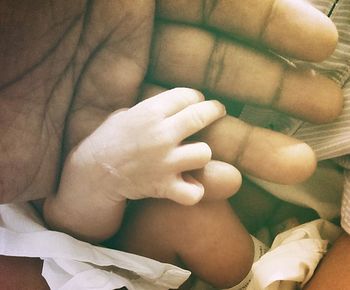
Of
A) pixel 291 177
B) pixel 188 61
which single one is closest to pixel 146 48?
pixel 188 61

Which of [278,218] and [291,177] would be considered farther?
[278,218]

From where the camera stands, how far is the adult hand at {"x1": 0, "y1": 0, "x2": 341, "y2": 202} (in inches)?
12.8

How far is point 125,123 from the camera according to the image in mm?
330

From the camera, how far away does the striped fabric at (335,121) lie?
357 mm

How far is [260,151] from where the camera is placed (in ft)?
1.15

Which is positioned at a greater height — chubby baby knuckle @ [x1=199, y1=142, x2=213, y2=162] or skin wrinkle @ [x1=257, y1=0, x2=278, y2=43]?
skin wrinkle @ [x1=257, y1=0, x2=278, y2=43]

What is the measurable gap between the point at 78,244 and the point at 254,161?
0.17 meters

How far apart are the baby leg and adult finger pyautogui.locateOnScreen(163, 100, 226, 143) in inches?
3.2

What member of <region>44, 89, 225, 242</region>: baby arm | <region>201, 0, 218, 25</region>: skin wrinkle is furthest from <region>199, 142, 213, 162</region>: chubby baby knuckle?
<region>201, 0, 218, 25</region>: skin wrinkle

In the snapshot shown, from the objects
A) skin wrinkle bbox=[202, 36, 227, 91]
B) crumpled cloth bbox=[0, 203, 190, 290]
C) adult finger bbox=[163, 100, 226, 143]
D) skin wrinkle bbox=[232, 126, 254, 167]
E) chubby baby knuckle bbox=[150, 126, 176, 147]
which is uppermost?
skin wrinkle bbox=[202, 36, 227, 91]

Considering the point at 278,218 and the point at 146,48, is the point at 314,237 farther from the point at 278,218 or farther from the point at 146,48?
the point at 146,48

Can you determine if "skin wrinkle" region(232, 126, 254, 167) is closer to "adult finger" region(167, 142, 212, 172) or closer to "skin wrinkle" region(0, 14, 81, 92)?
"adult finger" region(167, 142, 212, 172)

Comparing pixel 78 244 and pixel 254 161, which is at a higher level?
pixel 254 161

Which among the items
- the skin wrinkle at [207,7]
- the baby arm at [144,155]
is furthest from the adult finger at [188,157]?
the skin wrinkle at [207,7]
